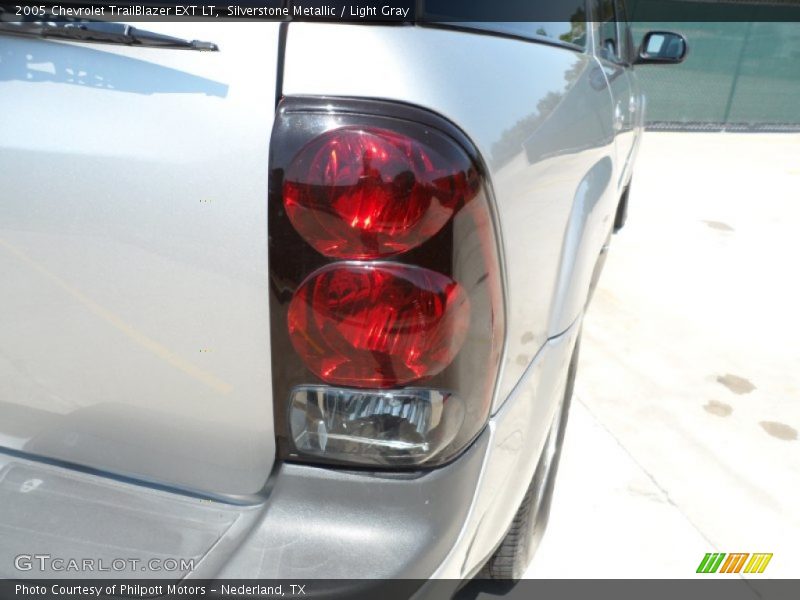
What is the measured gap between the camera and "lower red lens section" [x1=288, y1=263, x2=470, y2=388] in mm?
1137

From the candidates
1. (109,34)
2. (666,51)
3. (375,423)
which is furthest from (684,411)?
(109,34)

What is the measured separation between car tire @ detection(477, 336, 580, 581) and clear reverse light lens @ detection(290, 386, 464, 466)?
78 centimetres

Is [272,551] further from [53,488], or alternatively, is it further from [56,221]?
[56,221]

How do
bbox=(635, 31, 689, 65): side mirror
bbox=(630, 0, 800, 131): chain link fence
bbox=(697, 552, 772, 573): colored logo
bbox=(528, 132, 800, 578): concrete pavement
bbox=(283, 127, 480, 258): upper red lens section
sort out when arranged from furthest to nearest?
bbox=(630, 0, 800, 131): chain link fence, bbox=(635, 31, 689, 65): side mirror, bbox=(528, 132, 800, 578): concrete pavement, bbox=(697, 552, 772, 573): colored logo, bbox=(283, 127, 480, 258): upper red lens section

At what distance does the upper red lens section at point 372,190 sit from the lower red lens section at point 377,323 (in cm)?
5

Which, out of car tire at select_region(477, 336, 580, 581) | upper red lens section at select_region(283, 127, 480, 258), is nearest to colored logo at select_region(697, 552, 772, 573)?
car tire at select_region(477, 336, 580, 581)

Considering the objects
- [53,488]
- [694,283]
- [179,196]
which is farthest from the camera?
[694,283]

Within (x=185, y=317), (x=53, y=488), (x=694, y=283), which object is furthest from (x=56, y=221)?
(x=694, y=283)

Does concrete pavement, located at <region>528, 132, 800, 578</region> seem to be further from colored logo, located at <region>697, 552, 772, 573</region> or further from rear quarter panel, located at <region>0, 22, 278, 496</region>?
rear quarter panel, located at <region>0, 22, 278, 496</region>

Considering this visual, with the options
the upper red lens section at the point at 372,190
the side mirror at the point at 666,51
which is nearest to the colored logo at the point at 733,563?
the upper red lens section at the point at 372,190

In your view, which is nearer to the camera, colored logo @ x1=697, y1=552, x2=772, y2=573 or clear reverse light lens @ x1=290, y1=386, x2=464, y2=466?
clear reverse light lens @ x1=290, y1=386, x2=464, y2=466

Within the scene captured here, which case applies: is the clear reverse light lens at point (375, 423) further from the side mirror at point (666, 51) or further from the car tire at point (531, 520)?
the side mirror at point (666, 51)

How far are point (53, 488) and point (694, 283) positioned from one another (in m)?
4.29

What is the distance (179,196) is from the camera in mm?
1100
